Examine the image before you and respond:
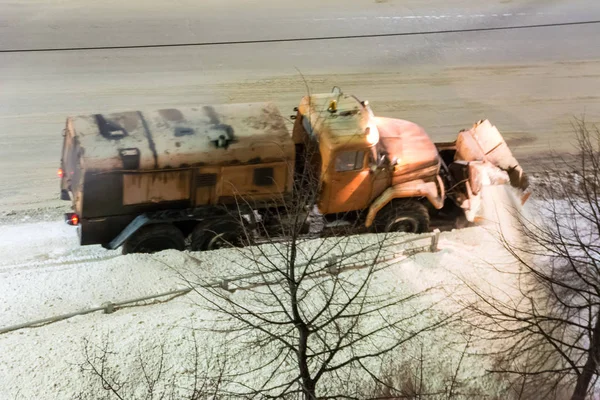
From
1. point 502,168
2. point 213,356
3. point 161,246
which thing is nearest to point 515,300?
point 502,168

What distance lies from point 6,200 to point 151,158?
4708 mm

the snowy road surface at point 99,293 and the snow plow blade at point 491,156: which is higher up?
the snow plow blade at point 491,156

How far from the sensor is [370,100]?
58.2ft

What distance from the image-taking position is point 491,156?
13.9 m

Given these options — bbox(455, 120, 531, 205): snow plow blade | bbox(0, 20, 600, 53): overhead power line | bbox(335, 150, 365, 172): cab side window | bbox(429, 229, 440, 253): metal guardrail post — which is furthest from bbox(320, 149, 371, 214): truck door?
bbox(0, 20, 600, 53): overhead power line

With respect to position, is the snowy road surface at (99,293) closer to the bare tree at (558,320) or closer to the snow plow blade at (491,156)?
the bare tree at (558,320)

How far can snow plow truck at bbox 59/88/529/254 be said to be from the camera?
11586 millimetres

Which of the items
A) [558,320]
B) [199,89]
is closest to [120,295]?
[558,320]

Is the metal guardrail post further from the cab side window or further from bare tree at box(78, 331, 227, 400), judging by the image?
bare tree at box(78, 331, 227, 400)

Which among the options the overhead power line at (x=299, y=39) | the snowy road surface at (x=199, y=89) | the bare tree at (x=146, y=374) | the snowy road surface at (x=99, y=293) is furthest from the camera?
the overhead power line at (x=299, y=39)

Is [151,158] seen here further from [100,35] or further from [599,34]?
[599,34]

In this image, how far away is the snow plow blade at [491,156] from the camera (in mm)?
13328

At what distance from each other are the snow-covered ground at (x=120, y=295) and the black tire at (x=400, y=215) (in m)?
0.65

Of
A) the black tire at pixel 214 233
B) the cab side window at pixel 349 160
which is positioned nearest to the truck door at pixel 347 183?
the cab side window at pixel 349 160
